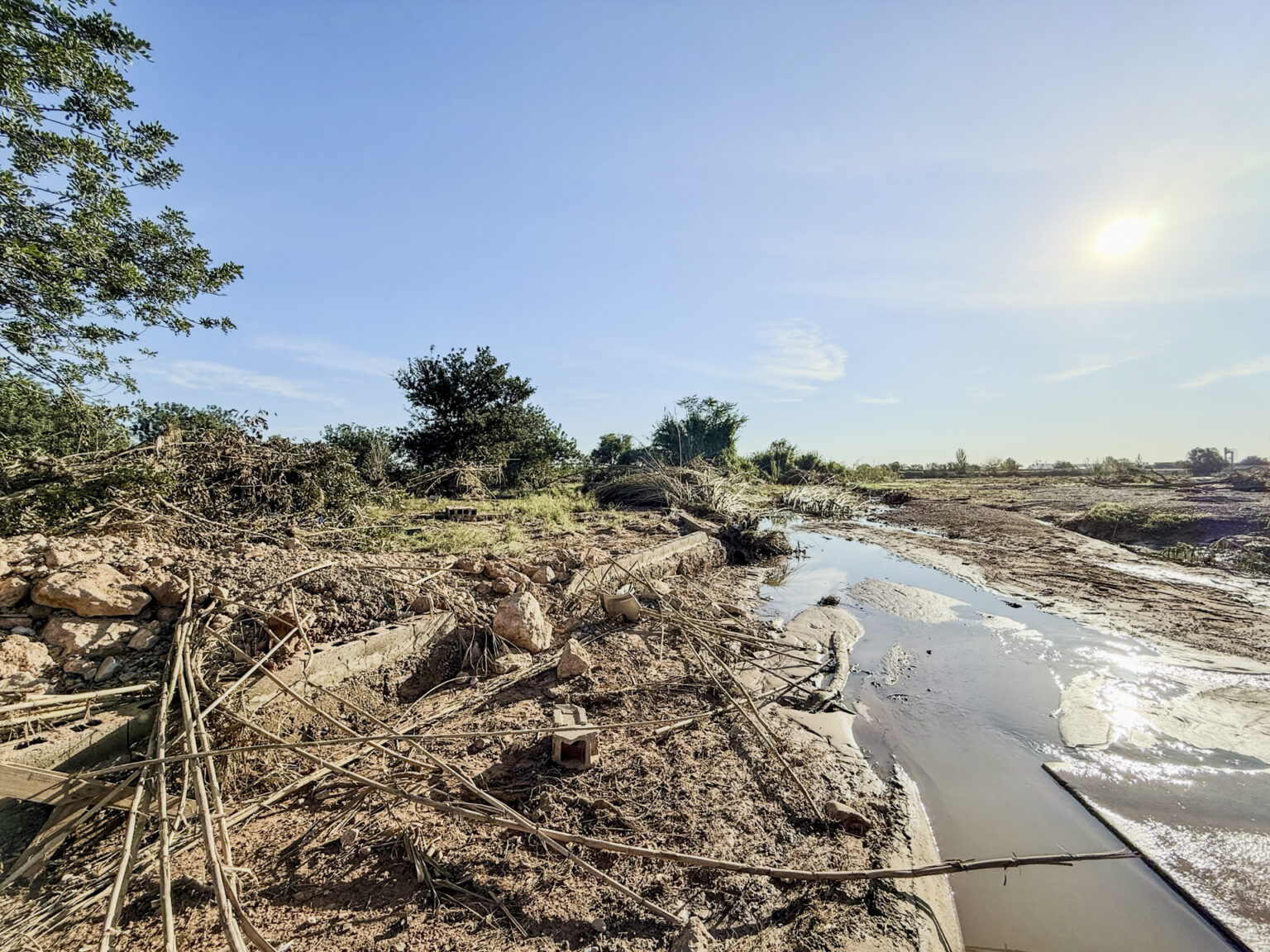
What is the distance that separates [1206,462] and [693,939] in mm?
37011

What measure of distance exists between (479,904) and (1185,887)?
337 cm

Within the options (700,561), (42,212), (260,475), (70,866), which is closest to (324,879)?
(70,866)

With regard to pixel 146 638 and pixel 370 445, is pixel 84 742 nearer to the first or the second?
pixel 146 638

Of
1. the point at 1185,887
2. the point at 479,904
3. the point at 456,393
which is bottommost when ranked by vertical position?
the point at 1185,887

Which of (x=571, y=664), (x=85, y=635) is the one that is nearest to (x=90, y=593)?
(x=85, y=635)

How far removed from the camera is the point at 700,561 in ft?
29.7

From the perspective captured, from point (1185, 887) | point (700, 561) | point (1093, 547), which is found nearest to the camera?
point (1185, 887)

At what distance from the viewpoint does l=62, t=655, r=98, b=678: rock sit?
272 cm

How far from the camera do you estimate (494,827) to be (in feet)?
8.18

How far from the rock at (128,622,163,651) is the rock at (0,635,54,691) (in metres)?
0.32

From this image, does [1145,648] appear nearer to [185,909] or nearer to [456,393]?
[185,909]

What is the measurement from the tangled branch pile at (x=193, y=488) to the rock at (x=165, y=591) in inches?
51.0

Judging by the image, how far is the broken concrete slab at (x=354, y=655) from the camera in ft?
9.81

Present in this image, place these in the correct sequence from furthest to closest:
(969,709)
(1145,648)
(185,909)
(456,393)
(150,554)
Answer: (456,393) → (1145,648) → (969,709) → (150,554) → (185,909)
